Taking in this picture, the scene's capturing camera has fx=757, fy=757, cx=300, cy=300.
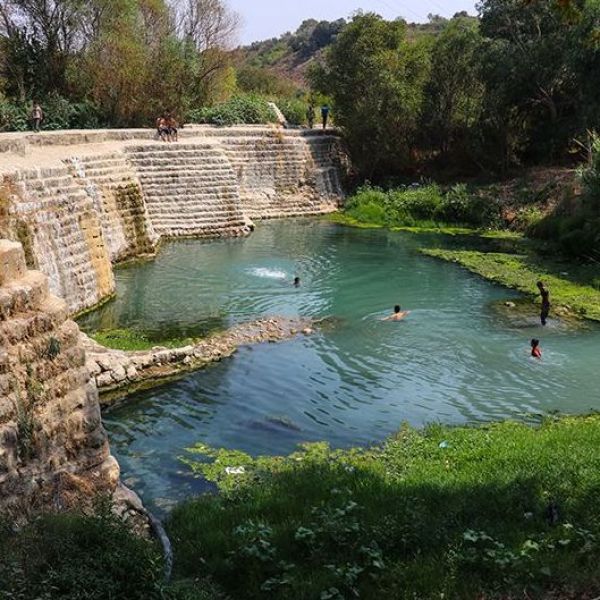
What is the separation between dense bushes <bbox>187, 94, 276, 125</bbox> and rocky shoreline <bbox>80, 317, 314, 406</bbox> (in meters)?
23.4

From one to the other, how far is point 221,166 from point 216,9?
700 inches

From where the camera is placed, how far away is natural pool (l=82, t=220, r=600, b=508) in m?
12.5

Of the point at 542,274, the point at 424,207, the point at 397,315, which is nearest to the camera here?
the point at 397,315

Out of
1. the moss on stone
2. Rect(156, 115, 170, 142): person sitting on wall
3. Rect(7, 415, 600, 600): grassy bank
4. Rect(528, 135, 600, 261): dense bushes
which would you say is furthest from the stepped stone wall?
Rect(156, 115, 170, 142): person sitting on wall

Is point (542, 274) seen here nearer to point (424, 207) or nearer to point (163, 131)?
point (424, 207)

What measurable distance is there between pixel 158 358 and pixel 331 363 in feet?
11.7

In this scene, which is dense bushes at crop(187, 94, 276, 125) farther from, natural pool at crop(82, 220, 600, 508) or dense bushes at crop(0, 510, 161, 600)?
dense bushes at crop(0, 510, 161, 600)

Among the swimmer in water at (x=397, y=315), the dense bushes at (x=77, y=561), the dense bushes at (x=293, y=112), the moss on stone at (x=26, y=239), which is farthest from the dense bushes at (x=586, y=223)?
the dense bushes at (x=77, y=561)

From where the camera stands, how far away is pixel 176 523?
348 inches

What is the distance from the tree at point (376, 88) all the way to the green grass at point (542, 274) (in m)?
10.8

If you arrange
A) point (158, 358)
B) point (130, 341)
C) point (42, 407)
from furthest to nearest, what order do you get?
point (130, 341) < point (158, 358) < point (42, 407)

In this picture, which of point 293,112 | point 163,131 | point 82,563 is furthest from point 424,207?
point 82,563

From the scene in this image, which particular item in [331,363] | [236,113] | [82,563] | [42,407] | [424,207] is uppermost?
[236,113]

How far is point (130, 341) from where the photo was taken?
644 inches
